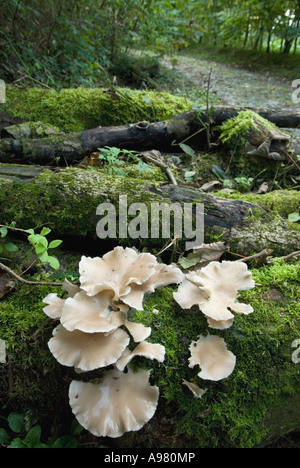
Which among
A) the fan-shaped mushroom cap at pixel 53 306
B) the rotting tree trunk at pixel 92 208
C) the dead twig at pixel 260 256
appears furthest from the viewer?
the rotting tree trunk at pixel 92 208

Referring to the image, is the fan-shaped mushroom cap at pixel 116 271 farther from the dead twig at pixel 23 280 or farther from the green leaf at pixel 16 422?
the green leaf at pixel 16 422

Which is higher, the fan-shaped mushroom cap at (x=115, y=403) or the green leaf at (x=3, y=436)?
the fan-shaped mushroom cap at (x=115, y=403)

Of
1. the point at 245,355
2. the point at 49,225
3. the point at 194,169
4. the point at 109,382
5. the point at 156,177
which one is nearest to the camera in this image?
the point at 109,382

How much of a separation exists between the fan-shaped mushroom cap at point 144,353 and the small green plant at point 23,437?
0.48 meters

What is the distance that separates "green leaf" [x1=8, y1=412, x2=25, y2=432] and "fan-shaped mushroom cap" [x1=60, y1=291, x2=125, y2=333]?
23.5 inches

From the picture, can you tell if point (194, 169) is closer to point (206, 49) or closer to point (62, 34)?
point (62, 34)

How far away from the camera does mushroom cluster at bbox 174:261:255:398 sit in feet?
5.74

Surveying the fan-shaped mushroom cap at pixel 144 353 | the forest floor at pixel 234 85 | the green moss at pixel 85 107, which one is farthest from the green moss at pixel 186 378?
the forest floor at pixel 234 85

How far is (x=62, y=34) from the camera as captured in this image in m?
6.71

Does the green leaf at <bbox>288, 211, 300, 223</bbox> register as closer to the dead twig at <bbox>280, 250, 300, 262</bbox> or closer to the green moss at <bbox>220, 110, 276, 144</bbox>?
the dead twig at <bbox>280, 250, 300, 262</bbox>

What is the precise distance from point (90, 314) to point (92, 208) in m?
1.12

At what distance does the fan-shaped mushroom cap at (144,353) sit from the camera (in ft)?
5.41

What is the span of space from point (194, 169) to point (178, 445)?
332 centimetres

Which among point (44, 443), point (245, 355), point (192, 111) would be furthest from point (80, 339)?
point (192, 111)
